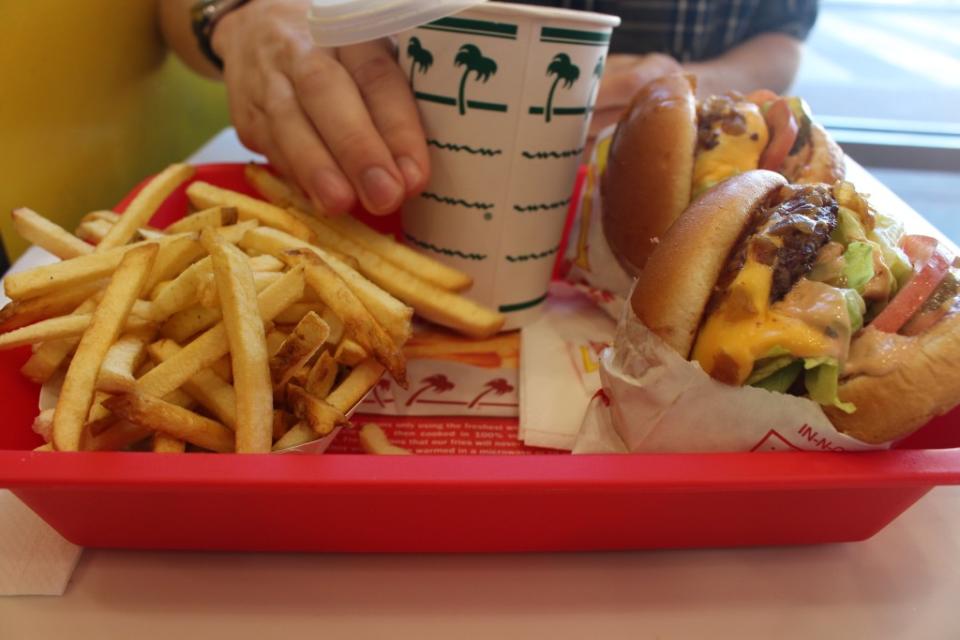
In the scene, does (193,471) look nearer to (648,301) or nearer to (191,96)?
(648,301)

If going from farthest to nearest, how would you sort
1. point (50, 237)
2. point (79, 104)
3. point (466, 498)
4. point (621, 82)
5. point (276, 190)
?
1. point (621, 82)
2. point (79, 104)
3. point (276, 190)
4. point (50, 237)
5. point (466, 498)

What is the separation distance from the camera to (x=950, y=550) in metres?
0.89

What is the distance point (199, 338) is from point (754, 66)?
1.99m

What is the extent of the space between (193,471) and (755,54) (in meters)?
2.19

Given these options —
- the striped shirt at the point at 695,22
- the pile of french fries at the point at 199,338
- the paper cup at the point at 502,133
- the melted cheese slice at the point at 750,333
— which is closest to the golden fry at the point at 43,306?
the pile of french fries at the point at 199,338

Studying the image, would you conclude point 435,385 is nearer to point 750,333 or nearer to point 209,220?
point 209,220

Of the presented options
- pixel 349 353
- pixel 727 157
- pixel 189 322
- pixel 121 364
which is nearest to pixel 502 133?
pixel 727 157

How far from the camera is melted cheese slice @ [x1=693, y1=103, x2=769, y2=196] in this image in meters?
1.18

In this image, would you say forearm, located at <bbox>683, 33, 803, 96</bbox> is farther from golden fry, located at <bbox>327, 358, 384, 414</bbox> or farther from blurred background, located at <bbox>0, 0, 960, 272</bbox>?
golden fry, located at <bbox>327, 358, 384, 414</bbox>

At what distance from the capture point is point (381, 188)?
1.14 meters

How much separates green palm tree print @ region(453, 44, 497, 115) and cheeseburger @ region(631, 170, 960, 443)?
44 centimetres

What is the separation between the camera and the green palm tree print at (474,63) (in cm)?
112

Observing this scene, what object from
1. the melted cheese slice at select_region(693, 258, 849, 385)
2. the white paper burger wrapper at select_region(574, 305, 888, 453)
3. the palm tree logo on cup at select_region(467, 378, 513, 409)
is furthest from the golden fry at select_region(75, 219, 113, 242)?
the melted cheese slice at select_region(693, 258, 849, 385)

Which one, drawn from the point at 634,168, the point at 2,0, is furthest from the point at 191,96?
the point at 634,168
